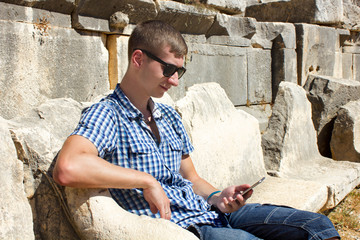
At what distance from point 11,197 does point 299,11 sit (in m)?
6.36

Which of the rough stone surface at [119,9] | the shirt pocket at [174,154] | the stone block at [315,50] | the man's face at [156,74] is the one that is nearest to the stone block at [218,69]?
the rough stone surface at [119,9]

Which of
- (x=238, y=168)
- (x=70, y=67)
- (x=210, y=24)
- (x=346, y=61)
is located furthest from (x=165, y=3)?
(x=346, y=61)

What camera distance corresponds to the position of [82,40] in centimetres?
355

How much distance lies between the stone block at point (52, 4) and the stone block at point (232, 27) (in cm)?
221

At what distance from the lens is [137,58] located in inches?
91.7

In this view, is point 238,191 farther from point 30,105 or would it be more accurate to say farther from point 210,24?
point 210,24

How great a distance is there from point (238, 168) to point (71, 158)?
2.11 metres

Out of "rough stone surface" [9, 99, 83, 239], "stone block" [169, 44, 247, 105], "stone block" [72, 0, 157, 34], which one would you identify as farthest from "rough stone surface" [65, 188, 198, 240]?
"stone block" [169, 44, 247, 105]

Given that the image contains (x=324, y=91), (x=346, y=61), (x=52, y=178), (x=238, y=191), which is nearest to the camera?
(x=52, y=178)

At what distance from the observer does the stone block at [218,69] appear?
16.4ft

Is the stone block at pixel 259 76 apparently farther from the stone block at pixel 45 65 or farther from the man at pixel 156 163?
the man at pixel 156 163

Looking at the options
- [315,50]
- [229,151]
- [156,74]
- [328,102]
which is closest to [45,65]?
[156,74]

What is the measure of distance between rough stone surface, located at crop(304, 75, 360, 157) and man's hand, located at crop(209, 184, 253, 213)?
4.08 meters

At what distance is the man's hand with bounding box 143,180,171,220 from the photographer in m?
2.01
